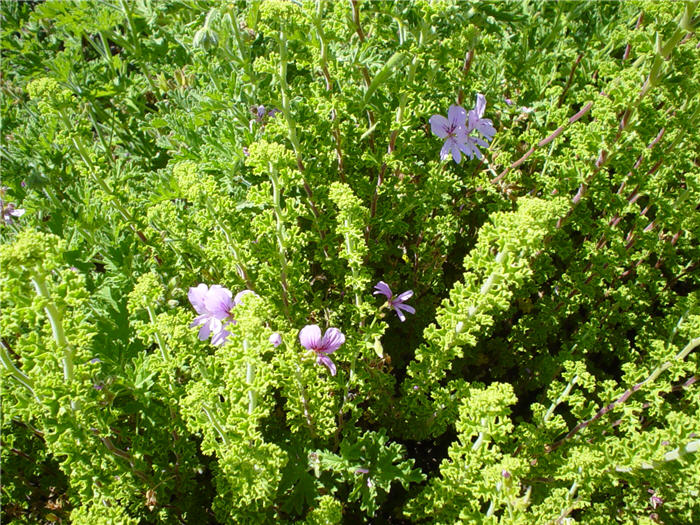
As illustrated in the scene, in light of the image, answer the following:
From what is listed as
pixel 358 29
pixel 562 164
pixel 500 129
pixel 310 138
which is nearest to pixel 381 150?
pixel 310 138

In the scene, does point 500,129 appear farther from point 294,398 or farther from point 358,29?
point 294,398

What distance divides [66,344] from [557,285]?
2.23m

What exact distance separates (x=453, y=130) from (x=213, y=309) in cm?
143

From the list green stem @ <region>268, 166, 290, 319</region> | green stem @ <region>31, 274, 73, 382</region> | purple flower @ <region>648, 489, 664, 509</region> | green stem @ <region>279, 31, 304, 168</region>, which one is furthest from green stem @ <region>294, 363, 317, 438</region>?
purple flower @ <region>648, 489, 664, 509</region>

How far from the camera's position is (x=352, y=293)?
2.14 metres

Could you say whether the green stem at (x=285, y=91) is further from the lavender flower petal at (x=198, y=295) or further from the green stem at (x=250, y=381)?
the green stem at (x=250, y=381)

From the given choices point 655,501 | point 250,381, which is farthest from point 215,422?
point 655,501

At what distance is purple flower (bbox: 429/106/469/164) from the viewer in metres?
2.42

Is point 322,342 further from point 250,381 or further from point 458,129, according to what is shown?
point 458,129

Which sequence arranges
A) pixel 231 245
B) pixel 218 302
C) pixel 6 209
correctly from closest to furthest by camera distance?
pixel 231 245, pixel 218 302, pixel 6 209

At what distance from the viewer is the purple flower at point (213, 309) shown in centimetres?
201

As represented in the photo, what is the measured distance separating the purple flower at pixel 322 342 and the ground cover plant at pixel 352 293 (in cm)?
1

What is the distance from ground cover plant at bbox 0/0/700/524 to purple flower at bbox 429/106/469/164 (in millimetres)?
15

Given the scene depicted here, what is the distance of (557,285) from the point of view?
2604 mm
